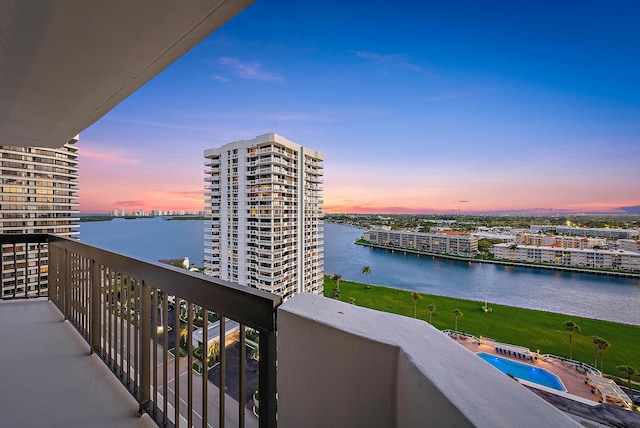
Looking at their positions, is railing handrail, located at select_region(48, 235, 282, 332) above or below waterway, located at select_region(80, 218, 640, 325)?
above

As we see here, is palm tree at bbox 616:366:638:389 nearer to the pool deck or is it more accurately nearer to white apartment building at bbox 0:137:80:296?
the pool deck

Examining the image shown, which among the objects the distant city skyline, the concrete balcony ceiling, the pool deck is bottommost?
the pool deck

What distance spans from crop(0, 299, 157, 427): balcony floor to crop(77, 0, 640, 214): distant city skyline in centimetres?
212

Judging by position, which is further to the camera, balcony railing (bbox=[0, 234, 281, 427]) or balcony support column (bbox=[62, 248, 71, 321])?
balcony support column (bbox=[62, 248, 71, 321])

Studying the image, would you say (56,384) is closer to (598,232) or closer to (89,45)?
(89,45)

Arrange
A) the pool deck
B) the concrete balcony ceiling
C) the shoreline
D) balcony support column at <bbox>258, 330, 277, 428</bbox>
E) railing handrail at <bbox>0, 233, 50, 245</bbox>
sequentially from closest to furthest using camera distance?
balcony support column at <bbox>258, 330, 277, 428</bbox> → the concrete balcony ceiling → the pool deck → railing handrail at <bbox>0, 233, 50, 245</bbox> → the shoreline

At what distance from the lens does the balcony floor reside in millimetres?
1314

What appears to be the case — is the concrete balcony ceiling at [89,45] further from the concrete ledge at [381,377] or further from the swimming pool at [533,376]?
the swimming pool at [533,376]

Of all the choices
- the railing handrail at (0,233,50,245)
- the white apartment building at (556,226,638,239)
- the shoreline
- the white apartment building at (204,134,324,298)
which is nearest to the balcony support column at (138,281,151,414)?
the railing handrail at (0,233,50,245)

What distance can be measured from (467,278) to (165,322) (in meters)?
15.1

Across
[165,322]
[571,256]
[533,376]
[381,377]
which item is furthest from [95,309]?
[571,256]

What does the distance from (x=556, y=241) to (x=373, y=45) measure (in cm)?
816

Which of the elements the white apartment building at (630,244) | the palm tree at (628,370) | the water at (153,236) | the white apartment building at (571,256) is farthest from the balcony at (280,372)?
the water at (153,236)

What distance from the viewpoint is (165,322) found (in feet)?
3.92
